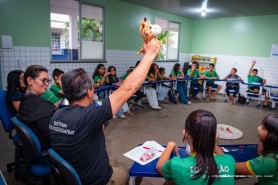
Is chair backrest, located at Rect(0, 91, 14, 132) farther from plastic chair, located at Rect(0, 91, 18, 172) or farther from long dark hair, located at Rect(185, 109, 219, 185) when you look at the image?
long dark hair, located at Rect(185, 109, 219, 185)

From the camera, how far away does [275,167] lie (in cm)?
125

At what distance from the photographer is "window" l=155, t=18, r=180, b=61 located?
7.68 metres

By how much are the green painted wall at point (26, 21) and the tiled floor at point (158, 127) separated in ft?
6.12

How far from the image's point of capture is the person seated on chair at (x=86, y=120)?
1.15 metres

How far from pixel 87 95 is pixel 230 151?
1.20 m

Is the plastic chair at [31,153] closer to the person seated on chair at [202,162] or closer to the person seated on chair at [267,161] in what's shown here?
the person seated on chair at [202,162]

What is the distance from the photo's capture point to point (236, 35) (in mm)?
7547

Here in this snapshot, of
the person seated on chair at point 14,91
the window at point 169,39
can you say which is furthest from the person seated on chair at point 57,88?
the window at point 169,39

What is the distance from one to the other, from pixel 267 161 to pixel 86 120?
107 centimetres

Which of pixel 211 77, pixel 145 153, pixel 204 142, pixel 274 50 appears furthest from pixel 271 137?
pixel 274 50

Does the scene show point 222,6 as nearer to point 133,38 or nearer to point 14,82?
point 133,38

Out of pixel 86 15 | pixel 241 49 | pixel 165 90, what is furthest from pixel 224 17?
pixel 86 15

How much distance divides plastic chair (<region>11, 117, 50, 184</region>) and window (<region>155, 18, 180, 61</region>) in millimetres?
6209

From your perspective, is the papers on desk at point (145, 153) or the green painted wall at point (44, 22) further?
the green painted wall at point (44, 22)
